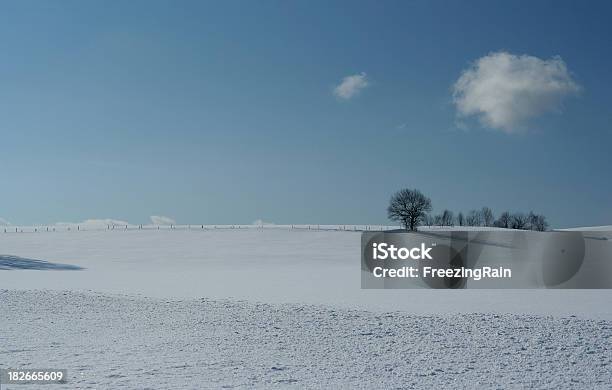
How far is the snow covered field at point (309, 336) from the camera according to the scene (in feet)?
28.1

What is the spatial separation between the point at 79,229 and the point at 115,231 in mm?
8186

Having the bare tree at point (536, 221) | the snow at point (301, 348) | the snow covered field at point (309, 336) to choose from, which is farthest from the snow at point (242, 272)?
the bare tree at point (536, 221)

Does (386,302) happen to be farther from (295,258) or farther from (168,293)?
(295,258)

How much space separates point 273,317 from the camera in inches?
534

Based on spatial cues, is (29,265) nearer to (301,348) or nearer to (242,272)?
(242,272)

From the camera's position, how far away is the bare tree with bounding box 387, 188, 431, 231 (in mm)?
83250

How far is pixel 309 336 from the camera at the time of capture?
452 inches

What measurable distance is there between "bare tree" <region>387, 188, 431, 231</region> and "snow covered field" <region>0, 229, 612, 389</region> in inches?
2428

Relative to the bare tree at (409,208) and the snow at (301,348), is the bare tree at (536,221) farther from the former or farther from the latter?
the snow at (301,348)

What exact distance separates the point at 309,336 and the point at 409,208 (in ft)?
242

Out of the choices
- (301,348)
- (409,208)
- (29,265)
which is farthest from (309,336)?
(409,208)

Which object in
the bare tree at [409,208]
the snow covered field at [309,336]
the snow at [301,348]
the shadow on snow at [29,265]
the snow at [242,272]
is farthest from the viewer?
the bare tree at [409,208]

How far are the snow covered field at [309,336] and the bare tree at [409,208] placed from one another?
61.7 metres

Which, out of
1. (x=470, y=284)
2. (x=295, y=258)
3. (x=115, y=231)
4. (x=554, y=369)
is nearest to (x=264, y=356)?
(x=554, y=369)
